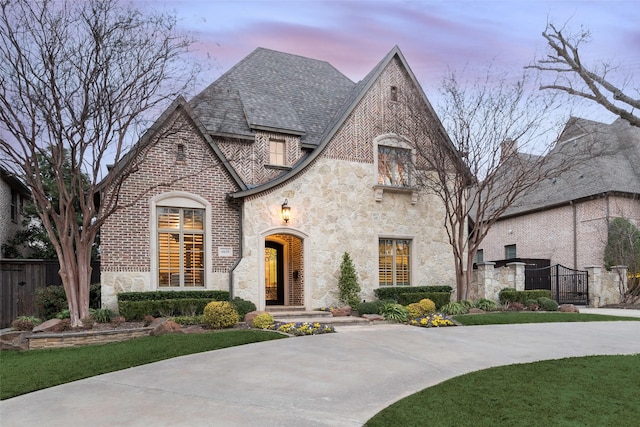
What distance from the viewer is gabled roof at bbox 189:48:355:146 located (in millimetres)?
15438

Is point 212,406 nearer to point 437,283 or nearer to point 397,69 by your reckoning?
point 437,283

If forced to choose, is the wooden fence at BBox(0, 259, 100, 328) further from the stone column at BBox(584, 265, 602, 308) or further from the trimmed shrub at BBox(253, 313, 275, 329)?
the stone column at BBox(584, 265, 602, 308)

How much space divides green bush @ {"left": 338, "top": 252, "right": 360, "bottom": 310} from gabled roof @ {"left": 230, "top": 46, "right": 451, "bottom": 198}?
3.41 m

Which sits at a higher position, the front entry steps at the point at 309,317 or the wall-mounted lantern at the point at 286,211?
the wall-mounted lantern at the point at 286,211

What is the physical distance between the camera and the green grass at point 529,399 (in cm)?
472

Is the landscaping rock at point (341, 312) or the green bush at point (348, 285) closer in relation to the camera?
the landscaping rock at point (341, 312)

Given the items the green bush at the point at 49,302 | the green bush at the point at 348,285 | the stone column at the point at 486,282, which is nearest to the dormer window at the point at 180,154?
the green bush at the point at 49,302

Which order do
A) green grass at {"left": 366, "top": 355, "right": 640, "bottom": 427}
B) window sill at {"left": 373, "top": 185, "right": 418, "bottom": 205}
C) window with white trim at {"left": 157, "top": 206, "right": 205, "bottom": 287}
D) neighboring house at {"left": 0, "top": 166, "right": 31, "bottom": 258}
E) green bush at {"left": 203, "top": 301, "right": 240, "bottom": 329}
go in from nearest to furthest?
green grass at {"left": 366, "top": 355, "right": 640, "bottom": 427} < green bush at {"left": 203, "top": 301, "right": 240, "bottom": 329} < window with white trim at {"left": 157, "top": 206, "right": 205, "bottom": 287} < window sill at {"left": 373, "top": 185, "right": 418, "bottom": 205} < neighboring house at {"left": 0, "top": 166, "right": 31, "bottom": 258}

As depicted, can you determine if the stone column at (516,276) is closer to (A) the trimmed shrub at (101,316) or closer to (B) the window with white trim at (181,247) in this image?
(B) the window with white trim at (181,247)

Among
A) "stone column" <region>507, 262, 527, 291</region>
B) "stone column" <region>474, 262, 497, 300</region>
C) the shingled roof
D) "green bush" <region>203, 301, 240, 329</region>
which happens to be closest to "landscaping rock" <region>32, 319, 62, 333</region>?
"green bush" <region>203, 301, 240, 329</region>

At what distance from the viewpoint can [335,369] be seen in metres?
6.99

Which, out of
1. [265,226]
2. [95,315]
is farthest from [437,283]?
[95,315]

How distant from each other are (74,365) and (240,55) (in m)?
14.6

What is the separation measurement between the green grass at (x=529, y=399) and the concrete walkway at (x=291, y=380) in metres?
0.37
